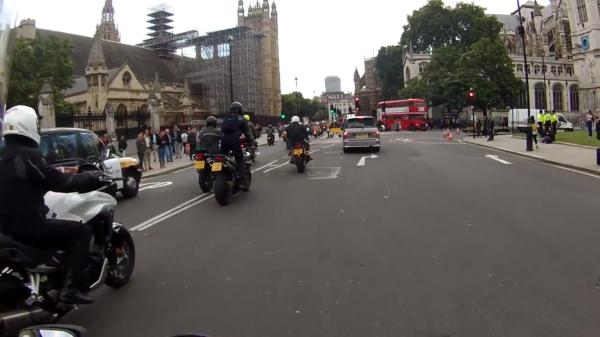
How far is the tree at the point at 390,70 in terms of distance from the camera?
10194 cm

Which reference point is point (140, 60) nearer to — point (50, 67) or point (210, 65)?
point (210, 65)

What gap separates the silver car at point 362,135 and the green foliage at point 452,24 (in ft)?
193

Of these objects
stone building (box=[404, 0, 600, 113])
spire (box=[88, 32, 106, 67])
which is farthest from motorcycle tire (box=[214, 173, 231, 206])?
stone building (box=[404, 0, 600, 113])

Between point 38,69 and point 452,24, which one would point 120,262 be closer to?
point 38,69

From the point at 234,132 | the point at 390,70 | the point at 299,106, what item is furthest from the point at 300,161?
the point at 299,106

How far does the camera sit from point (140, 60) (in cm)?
7581

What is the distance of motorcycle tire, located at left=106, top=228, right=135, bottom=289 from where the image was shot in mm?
5254

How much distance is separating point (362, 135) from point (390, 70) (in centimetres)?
8202

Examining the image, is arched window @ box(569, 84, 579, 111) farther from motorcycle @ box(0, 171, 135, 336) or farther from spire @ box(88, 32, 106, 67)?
motorcycle @ box(0, 171, 135, 336)

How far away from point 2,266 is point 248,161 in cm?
917

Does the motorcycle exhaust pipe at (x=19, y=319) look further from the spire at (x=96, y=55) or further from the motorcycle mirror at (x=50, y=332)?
the spire at (x=96, y=55)

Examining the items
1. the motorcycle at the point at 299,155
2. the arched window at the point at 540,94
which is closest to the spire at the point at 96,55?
the motorcycle at the point at 299,155

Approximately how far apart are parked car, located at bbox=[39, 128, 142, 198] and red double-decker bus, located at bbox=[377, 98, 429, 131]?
53091mm

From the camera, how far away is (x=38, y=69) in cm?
4066
